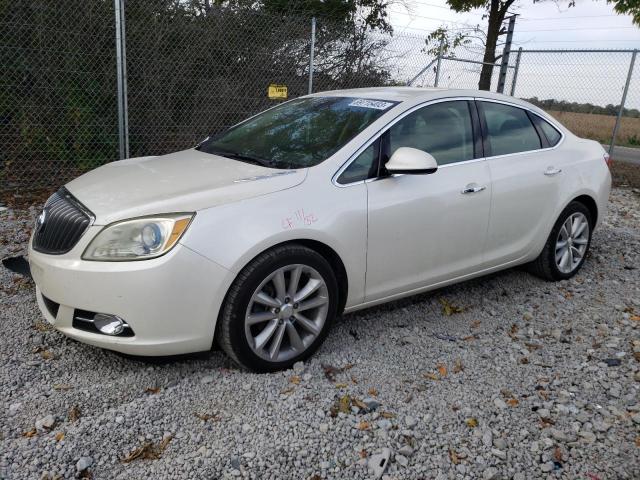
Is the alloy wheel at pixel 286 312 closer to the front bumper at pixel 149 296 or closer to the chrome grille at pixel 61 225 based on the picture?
the front bumper at pixel 149 296

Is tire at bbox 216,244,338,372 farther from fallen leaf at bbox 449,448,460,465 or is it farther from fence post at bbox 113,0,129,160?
fence post at bbox 113,0,129,160

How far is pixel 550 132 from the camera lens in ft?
14.5

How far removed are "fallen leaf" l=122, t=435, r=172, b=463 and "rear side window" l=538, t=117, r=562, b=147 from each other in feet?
11.6

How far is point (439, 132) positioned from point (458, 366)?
1.52 metres

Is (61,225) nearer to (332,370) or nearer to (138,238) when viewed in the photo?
(138,238)

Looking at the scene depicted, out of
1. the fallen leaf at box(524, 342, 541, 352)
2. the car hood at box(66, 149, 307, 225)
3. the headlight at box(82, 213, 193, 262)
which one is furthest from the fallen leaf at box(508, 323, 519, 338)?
the headlight at box(82, 213, 193, 262)

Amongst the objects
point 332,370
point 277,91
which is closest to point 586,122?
point 277,91

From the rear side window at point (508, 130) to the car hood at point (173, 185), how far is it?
1615mm

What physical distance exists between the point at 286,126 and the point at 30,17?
13.5ft

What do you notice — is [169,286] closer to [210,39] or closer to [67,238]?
[67,238]

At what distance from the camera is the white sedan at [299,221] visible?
8.87 ft

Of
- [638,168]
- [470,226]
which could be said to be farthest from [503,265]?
[638,168]

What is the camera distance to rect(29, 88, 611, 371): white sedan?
2.71 metres

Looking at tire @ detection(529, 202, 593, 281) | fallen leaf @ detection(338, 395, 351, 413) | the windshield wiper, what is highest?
the windshield wiper
